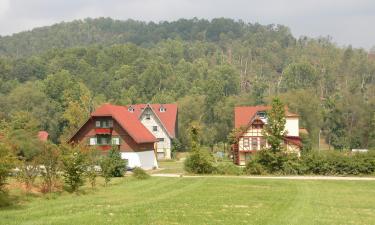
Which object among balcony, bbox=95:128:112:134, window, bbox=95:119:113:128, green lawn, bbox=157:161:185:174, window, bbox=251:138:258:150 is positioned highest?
window, bbox=95:119:113:128

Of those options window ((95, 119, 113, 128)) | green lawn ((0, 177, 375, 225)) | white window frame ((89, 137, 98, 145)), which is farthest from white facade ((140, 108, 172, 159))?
green lawn ((0, 177, 375, 225))

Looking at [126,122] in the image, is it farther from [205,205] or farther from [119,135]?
[205,205]

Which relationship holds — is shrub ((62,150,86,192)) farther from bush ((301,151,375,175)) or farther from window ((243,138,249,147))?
window ((243,138,249,147))

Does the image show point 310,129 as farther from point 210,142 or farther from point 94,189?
point 94,189

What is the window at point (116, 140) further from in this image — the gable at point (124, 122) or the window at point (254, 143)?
the window at point (254, 143)

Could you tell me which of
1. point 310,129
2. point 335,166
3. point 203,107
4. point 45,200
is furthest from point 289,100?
point 45,200

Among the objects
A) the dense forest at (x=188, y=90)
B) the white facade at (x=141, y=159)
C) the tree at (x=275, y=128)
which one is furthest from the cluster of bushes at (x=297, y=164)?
the dense forest at (x=188, y=90)

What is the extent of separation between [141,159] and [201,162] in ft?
44.5

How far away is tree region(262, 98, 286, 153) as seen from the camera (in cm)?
5391

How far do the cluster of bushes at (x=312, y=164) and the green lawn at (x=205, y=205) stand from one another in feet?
34.0

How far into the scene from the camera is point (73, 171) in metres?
35.0

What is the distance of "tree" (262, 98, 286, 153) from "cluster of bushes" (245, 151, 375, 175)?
827 millimetres

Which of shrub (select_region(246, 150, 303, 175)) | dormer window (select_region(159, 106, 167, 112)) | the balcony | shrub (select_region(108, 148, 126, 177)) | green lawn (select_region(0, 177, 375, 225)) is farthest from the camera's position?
dormer window (select_region(159, 106, 167, 112))

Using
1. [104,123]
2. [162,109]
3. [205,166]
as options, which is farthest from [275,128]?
[162,109]
